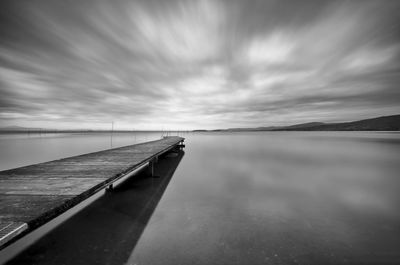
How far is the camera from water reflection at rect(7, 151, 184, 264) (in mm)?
2961

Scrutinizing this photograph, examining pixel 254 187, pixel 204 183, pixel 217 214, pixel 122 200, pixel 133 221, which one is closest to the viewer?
pixel 133 221

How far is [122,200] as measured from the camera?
18.7 ft

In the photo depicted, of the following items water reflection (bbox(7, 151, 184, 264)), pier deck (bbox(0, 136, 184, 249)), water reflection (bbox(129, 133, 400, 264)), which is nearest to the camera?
pier deck (bbox(0, 136, 184, 249))

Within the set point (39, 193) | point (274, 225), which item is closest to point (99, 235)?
point (39, 193)

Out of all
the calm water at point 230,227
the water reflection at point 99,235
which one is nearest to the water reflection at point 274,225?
the calm water at point 230,227

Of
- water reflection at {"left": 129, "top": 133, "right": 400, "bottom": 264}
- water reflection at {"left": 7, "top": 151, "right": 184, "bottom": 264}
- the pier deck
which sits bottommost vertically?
water reflection at {"left": 129, "top": 133, "right": 400, "bottom": 264}

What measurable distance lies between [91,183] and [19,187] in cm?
129

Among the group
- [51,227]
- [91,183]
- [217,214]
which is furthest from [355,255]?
[51,227]

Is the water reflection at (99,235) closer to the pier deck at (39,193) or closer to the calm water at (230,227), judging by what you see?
the calm water at (230,227)

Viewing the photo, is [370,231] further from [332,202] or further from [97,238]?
[97,238]

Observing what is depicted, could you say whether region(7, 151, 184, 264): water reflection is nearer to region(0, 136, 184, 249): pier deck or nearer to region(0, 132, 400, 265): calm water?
region(0, 132, 400, 265): calm water

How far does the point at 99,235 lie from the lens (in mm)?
3637

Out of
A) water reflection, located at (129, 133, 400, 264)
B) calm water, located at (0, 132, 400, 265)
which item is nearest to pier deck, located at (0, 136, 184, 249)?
calm water, located at (0, 132, 400, 265)

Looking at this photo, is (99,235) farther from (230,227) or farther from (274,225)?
(274,225)
